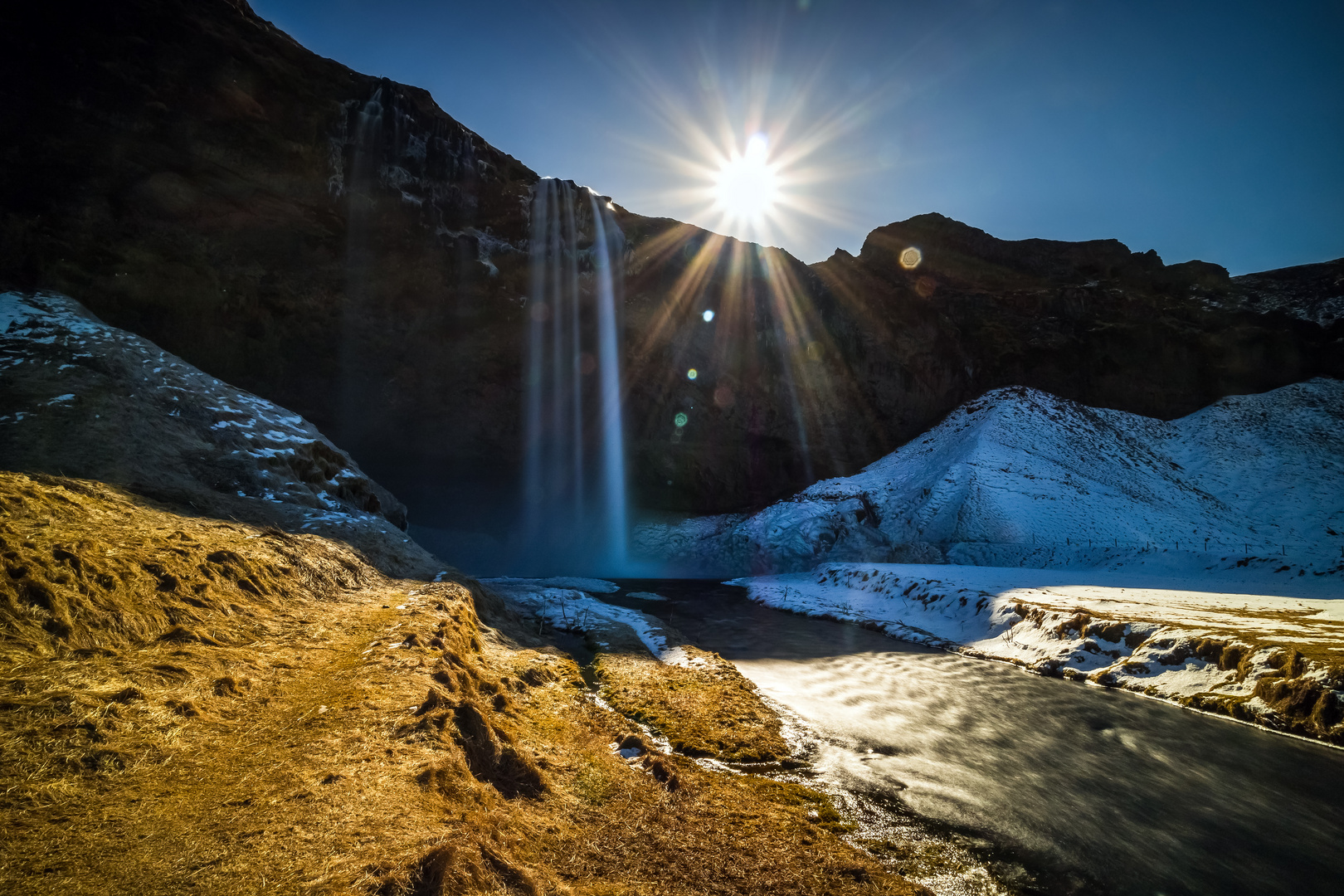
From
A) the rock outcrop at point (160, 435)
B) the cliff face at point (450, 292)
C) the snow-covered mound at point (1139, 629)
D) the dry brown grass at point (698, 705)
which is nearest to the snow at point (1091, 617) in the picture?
the snow-covered mound at point (1139, 629)

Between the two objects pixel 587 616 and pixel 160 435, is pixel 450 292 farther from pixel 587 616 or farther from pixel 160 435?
pixel 587 616

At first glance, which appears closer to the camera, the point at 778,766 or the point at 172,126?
the point at 778,766

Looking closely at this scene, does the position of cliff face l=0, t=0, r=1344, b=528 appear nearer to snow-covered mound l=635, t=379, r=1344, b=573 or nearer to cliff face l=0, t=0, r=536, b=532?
cliff face l=0, t=0, r=536, b=532

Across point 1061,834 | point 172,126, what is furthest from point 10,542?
point 172,126

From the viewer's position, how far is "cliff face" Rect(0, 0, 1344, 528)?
2547cm

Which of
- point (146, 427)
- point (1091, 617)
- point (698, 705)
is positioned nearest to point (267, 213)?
point (146, 427)

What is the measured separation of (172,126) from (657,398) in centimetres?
3099

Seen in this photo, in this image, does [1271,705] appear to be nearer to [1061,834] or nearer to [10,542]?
[1061,834]

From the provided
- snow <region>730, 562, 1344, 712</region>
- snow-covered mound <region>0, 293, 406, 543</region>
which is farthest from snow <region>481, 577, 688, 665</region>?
snow <region>730, 562, 1344, 712</region>

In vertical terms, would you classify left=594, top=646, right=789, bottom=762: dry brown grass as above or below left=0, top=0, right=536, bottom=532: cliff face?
below

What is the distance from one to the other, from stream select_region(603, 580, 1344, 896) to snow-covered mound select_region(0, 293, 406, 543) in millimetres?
13257

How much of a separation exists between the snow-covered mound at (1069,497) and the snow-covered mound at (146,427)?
26949 millimetres

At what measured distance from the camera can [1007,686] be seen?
13.4m

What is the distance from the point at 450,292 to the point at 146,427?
24.0 meters
